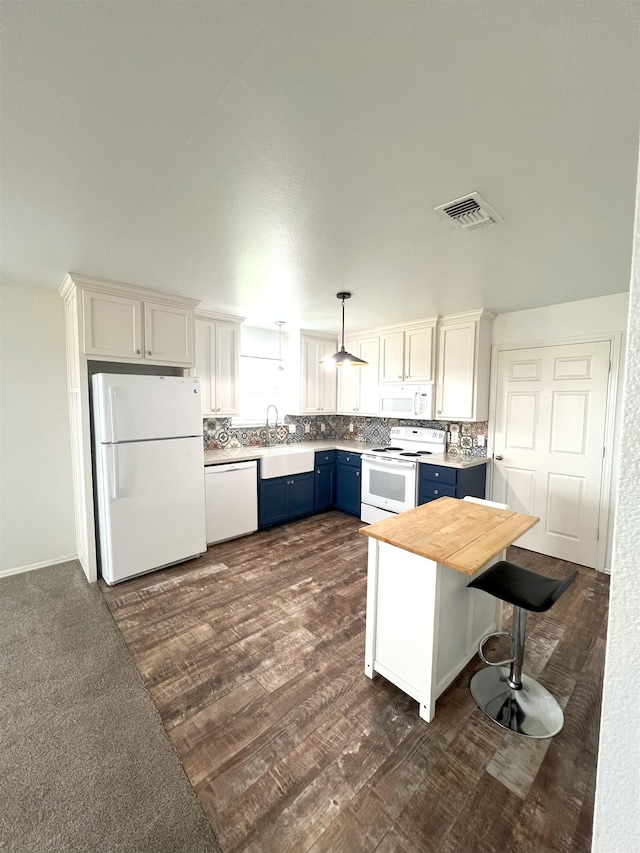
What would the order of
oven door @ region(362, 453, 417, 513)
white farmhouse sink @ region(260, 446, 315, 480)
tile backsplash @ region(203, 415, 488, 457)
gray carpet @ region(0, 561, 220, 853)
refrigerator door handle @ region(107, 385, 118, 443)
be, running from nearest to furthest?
gray carpet @ region(0, 561, 220, 853) → refrigerator door handle @ region(107, 385, 118, 443) → oven door @ region(362, 453, 417, 513) → white farmhouse sink @ region(260, 446, 315, 480) → tile backsplash @ region(203, 415, 488, 457)

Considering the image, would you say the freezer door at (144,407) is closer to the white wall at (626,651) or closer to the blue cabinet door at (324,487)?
the blue cabinet door at (324,487)

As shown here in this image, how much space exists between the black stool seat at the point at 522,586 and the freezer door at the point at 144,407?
259 centimetres

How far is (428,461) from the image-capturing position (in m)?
3.66

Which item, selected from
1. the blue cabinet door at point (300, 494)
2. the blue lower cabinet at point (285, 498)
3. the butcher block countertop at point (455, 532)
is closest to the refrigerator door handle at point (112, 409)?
the blue lower cabinet at point (285, 498)

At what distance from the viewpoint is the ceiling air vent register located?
1.65m

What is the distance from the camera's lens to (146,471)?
115 inches

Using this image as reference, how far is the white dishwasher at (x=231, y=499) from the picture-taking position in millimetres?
3523

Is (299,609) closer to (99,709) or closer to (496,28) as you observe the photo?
(99,709)

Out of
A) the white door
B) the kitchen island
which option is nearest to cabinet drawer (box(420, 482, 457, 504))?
the white door

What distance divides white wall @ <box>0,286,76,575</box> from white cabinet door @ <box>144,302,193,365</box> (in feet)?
2.84

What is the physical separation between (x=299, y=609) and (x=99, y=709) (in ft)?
4.15

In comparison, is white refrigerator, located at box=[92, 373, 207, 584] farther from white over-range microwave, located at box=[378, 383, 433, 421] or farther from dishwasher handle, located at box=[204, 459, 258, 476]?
white over-range microwave, located at box=[378, 383, 433, 421]

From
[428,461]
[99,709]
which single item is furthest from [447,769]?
[428,461]

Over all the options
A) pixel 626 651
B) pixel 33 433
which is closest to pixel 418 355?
pixel 626 651
